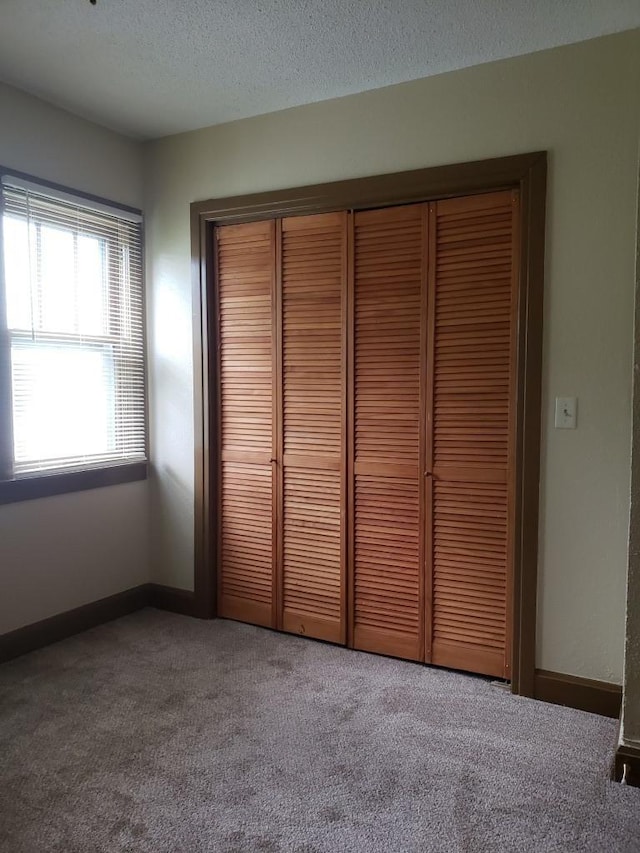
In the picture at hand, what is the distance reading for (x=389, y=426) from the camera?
2838mm

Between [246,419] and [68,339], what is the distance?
0.92 metres

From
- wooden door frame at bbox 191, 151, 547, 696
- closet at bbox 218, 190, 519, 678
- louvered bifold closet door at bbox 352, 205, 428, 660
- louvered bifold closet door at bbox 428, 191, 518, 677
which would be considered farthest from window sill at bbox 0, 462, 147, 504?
louvered bifold closet door at bbox 428, 191, 518, 677

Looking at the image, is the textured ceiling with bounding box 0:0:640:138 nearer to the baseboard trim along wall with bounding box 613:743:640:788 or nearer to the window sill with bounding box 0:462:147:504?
the window sill with bounding box 0:462:147:504

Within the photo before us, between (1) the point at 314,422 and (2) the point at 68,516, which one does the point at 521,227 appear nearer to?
(1) the point at 314,422

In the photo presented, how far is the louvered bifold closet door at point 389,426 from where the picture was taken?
2.76 m

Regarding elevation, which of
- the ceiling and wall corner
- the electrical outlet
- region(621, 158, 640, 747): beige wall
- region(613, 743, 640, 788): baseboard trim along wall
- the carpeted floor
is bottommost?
the carpeted floor

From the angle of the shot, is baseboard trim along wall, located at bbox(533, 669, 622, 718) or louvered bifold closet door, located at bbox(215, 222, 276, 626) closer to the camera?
baseboard trim along wall, located at bbox(533, 669, 622, 718)

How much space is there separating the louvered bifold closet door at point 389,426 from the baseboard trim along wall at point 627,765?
0.94m

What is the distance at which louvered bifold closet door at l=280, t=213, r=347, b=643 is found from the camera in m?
2.94

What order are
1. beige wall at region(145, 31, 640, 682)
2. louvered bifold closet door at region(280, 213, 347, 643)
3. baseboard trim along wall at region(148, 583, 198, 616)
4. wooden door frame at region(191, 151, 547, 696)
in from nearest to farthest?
beige wall at region(145, 31, 640, 682) < wooden door frame at region(191, 151, 547, 696) < louvered bifold closet door at region(280, 213, 347, 643) < baseboard trim along wall at region(148, 583, 198, 616)

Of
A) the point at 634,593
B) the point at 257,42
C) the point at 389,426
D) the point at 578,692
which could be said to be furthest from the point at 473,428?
the point at 257,42

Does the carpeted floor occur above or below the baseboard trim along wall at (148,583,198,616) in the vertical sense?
below

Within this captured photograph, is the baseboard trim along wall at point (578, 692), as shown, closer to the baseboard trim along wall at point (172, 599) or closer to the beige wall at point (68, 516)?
the baseboard trim along wall at point (172, 599)

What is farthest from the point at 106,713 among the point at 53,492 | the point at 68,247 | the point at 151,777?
the point at 68,247
